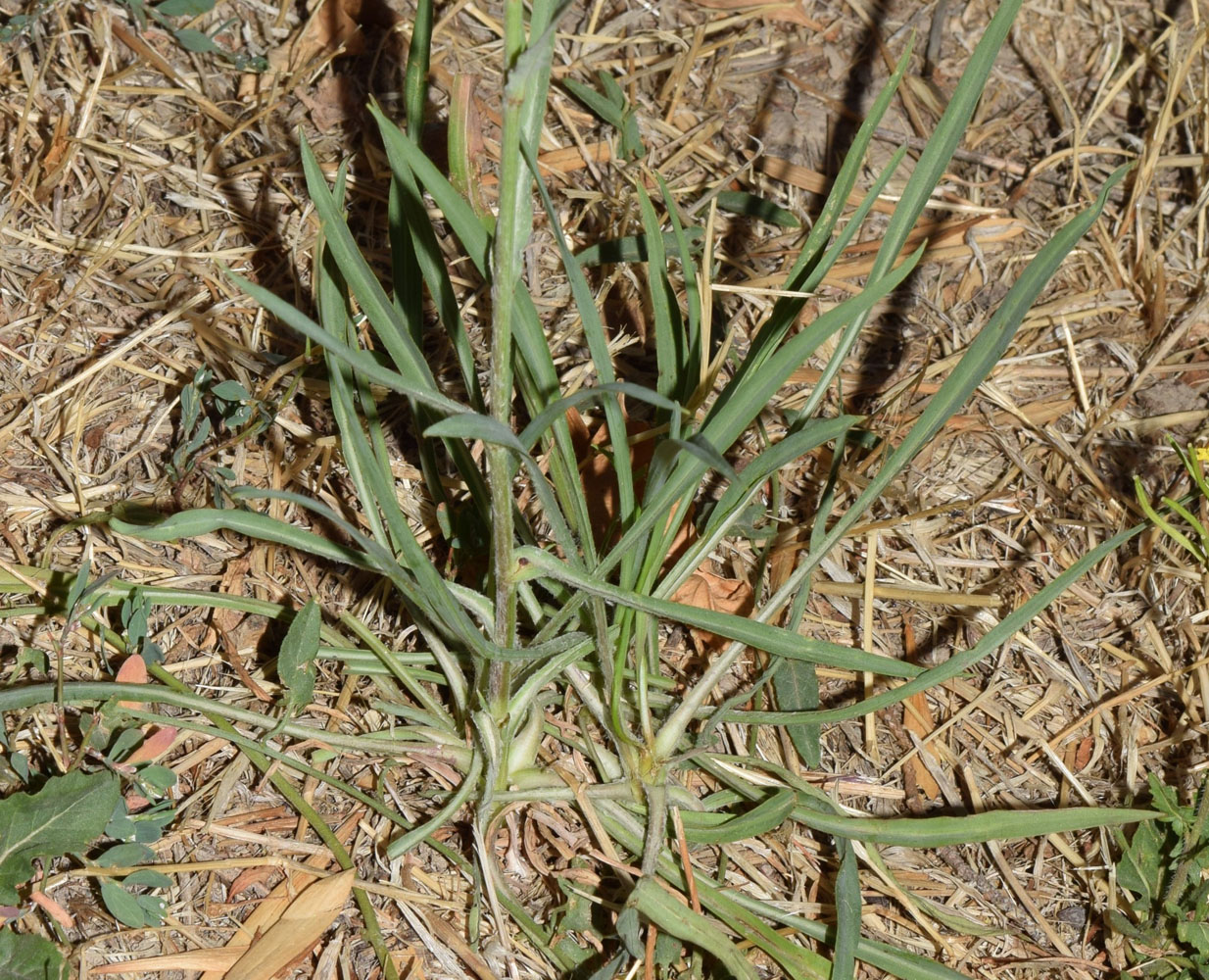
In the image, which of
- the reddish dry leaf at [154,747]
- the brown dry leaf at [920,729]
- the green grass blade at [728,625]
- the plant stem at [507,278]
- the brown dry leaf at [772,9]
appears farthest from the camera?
the brown dry leaf at [772,9]

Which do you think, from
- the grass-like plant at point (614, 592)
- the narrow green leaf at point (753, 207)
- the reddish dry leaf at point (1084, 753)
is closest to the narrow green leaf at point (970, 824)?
the grass-like plant at point (614, 592)

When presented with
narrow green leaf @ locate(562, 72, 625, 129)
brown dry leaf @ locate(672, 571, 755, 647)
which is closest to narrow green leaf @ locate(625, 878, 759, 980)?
brown dry leaf @ locate(672, 571, 755, 647)

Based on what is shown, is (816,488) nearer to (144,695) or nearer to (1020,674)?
(1020,674)

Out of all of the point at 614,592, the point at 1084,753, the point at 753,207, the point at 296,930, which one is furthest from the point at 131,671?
the point at 1084,753

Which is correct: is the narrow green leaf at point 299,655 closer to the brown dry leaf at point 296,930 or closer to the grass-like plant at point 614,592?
the grass-like plant at point 614,592

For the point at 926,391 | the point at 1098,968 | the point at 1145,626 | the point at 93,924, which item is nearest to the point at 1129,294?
the point at 926,391

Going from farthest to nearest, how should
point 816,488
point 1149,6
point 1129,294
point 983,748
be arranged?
point 1149,6 → point 1129,294 → point 816,488 → point 983,748
